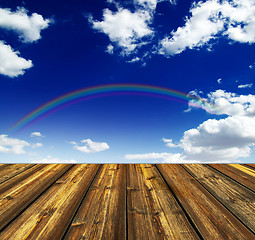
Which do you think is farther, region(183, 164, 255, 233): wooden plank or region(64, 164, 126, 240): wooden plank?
region(183, 164, 255, 233): wooden plank

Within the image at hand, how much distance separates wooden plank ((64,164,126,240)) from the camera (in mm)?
1020

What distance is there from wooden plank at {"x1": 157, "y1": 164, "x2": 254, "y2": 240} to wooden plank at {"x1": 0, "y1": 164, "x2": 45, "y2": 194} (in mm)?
1415

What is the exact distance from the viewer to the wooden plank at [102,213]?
1020 millimetres

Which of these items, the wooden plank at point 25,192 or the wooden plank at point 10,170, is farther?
the wooden plank at point 10,170

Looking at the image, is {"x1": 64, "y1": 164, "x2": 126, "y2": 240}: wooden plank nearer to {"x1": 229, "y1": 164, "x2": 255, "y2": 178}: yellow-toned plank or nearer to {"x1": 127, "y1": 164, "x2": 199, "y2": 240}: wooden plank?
{"x1": 127, "y1": 164, "x2": 199, "y2": 240}: wooden plank

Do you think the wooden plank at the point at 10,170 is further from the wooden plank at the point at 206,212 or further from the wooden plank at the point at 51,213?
the wooden plank at the point at 206,212

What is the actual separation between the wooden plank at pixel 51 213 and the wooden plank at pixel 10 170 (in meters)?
0.59

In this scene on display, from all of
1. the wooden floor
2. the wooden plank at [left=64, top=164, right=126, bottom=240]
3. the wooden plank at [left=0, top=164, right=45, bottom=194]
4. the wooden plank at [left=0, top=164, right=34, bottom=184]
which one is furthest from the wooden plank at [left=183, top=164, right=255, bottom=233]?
the wooden plank at [left=0, top=164, right=34, bottom=184]

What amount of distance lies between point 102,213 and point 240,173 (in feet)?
5.26

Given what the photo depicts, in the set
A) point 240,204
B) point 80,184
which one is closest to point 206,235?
point 240,204

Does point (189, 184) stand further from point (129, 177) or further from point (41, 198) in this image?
point (41, 198)

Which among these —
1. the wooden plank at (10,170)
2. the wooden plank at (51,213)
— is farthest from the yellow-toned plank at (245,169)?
the wooden plank at (10,170)

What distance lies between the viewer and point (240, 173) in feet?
6.72

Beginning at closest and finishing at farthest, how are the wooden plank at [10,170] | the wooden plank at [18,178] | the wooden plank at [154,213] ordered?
the wooden plank at [154,213] → the wooden plank at [18,178] → the wooden plank at [10,170]
